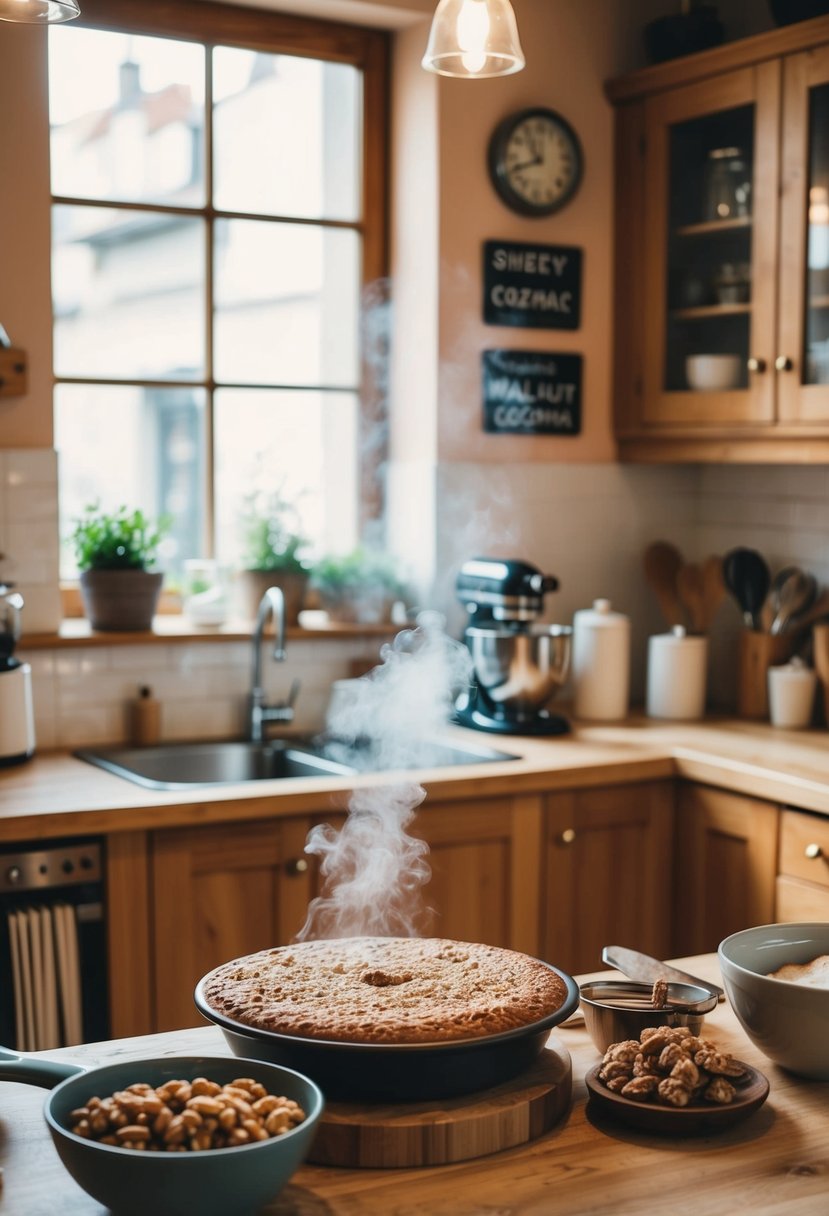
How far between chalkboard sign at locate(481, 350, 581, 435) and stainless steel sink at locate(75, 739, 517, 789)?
0.92 meters

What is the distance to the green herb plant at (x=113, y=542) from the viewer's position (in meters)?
3.30

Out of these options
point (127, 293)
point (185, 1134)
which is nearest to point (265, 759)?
point (127, 293)

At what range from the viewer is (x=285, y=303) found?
3.72m

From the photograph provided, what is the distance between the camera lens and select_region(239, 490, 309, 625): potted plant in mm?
3520

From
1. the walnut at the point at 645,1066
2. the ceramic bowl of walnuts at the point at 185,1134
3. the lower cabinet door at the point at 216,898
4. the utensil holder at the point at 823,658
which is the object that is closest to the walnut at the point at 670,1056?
the walnut at the point at 645,1066

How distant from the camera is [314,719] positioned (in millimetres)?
3615

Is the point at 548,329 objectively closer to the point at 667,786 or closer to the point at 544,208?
the point at 544,208

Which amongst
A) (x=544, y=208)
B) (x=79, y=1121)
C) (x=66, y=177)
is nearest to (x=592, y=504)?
(x=544, y=208)

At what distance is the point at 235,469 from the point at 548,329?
2.95 ft

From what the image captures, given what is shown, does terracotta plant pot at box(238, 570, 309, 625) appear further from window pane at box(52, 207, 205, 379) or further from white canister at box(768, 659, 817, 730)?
white canister at box(768, 659, 817, 730)

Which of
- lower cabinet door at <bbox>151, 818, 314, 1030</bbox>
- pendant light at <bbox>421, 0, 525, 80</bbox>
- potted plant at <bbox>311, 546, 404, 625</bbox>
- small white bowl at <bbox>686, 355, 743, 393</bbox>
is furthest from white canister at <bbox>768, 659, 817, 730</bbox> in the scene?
pendant light at <bbox>421, 0, 525, 80</bbox>

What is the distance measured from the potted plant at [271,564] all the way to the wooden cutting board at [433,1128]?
7.32ft

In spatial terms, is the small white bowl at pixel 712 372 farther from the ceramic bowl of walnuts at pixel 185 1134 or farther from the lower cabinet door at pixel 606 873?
the ceramic bowl of walnuts at pixel 185 1134

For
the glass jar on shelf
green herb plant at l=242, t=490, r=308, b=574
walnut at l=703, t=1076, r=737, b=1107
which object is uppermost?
the glass jar on shelf
